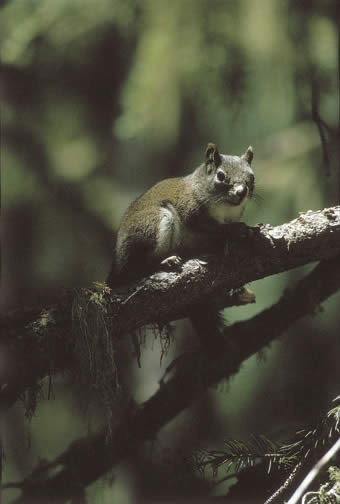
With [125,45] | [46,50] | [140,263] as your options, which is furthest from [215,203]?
[125,45]

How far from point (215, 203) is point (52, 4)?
56.8 inches

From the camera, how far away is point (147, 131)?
3.19 m

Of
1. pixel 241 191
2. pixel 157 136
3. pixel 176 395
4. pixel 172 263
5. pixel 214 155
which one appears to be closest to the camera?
pixel 172 263

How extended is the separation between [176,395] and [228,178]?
113cm

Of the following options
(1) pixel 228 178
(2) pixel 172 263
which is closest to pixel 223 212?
(1) pixel 228 178

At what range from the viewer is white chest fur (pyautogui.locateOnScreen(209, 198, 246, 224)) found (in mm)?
2447

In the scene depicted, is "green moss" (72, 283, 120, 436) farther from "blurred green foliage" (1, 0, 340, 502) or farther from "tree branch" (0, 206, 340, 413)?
"blurred green foliage" (1, 0, 340, 502)

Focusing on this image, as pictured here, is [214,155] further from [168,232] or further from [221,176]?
[168,232]

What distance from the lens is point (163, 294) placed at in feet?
6.66

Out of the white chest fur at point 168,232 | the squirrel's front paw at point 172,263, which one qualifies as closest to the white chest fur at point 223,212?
the white chest fur at point 168,232

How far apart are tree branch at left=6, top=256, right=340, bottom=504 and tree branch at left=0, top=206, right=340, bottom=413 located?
1.99 feet

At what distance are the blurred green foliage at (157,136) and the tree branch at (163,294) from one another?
2.32 feet

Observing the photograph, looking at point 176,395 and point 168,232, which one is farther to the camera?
point 176,395

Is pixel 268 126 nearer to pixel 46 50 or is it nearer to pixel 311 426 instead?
pixel 46 50
